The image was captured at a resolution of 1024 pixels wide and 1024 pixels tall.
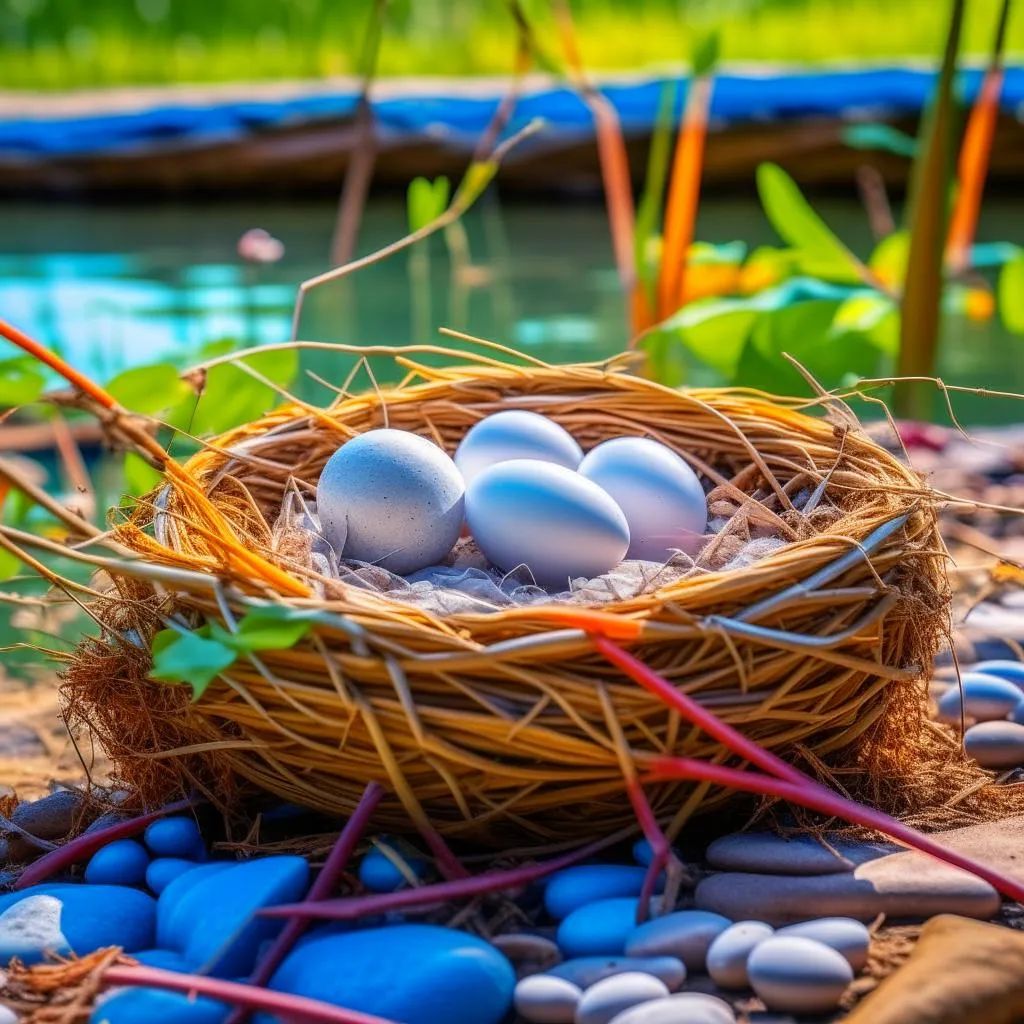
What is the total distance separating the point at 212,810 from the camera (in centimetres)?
106

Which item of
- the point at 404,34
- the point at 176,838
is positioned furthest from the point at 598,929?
the point at 404,34

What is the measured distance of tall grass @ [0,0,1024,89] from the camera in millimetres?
5543

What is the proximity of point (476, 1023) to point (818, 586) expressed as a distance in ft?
1.12

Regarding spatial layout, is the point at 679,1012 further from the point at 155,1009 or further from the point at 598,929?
the point at 155,1009

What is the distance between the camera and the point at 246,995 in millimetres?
782

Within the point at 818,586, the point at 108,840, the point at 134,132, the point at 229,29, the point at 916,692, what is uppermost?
the point at 229,29

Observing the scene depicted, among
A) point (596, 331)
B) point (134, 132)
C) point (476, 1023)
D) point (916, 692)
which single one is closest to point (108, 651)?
point (476, 1023)

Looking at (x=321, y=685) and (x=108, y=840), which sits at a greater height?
(x=321, y=685)

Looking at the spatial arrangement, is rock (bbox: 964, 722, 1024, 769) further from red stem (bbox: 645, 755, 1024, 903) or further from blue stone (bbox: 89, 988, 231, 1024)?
blue stone (bbox: 89, 988, 231, 1024)

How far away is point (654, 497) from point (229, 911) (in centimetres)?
48

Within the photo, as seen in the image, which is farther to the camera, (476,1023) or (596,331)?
(596,331)

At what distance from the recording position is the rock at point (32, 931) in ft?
2.91

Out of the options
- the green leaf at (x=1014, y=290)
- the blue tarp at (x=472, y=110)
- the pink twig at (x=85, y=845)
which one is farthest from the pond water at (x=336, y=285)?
the pink twig at (x=85, y=845)

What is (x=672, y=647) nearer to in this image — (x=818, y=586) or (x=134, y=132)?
(x=818, y=586)
